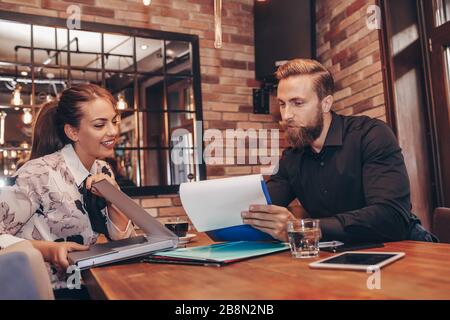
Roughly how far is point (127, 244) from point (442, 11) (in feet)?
7.81

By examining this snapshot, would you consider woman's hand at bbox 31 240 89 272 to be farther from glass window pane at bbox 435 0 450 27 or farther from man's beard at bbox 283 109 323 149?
glass window pane at bbox 435 0 450 27

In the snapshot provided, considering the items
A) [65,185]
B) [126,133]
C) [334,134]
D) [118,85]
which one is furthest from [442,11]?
[126,133]

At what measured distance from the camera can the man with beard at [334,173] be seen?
1271 millimetres

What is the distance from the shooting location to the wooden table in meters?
0.70

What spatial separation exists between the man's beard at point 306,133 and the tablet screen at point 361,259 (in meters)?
0.90

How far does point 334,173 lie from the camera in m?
1.71

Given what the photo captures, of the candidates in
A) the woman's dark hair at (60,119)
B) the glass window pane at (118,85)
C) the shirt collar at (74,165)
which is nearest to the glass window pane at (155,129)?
the glass window pane at (118,85)

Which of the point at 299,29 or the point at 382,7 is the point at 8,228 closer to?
the point at 382,7

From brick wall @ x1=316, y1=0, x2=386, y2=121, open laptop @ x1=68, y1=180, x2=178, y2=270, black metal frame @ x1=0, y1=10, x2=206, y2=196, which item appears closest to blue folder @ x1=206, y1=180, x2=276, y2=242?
open laptop @ x1=68, y1=180, x2=178, y2=270

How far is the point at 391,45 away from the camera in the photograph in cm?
271

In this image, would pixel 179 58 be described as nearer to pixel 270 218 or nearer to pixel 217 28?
pixel 217 28

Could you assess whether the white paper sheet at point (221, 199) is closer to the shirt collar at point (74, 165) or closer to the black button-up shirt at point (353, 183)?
the black button-up shirt at point (353, 183)

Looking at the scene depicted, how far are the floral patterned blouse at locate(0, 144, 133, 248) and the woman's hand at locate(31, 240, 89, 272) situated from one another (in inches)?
8.6
